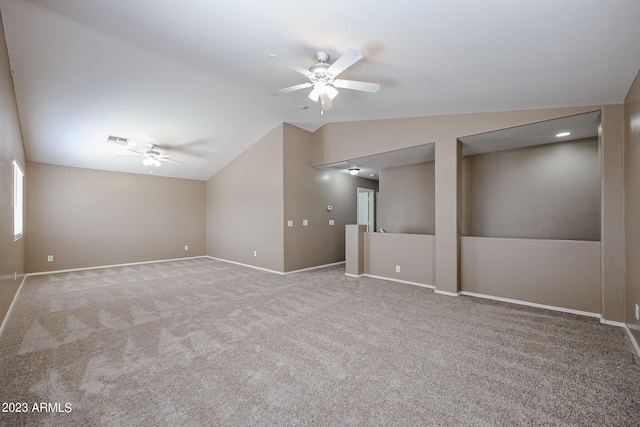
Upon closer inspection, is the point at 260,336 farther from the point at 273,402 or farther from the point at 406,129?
the point at 406,129

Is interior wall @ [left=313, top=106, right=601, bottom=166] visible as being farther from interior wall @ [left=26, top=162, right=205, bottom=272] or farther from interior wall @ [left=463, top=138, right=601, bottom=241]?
interior wall @ [left=26, top=162, right=205, bottom=272]

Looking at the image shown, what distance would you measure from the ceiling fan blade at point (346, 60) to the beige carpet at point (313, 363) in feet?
8.59

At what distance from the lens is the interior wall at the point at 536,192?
4148 mm

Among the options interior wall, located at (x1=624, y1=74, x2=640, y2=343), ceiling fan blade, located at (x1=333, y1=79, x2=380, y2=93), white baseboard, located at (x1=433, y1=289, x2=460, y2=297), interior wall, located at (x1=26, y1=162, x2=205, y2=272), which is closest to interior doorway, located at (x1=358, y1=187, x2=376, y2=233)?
white baseboard, located at (x1=433, y1=289, x2=460, y2=297)

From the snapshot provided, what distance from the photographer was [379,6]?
2012 millimetres

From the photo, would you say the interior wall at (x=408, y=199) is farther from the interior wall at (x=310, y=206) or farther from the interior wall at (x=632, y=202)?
the interior wall at (x=632, y=202)

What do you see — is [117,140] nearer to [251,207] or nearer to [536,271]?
[251,207]

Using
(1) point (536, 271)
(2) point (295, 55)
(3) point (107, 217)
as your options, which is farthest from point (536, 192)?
(3) point (107, 217)

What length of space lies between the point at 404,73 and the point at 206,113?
3474 millimetres

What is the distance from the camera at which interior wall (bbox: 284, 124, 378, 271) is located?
18.7 feet

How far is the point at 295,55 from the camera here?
2914mm

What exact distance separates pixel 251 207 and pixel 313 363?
4803 millimetres

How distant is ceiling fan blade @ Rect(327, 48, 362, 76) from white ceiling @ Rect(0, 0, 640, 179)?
0.24m

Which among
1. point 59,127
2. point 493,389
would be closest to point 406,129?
point 493,389
